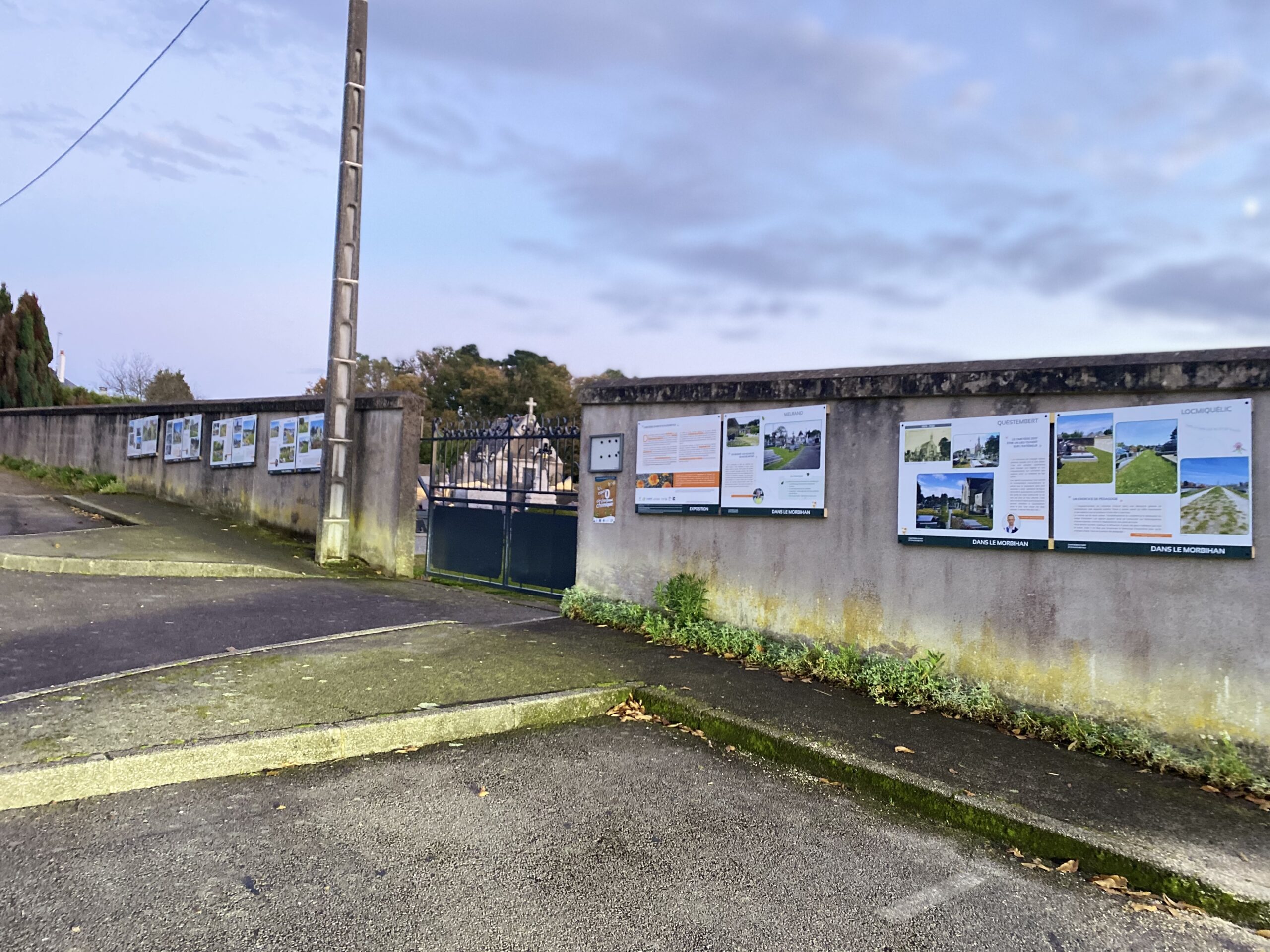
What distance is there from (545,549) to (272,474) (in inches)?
234

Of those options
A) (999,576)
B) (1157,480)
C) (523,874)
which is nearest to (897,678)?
(999,576)

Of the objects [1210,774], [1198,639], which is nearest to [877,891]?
[1210,774]

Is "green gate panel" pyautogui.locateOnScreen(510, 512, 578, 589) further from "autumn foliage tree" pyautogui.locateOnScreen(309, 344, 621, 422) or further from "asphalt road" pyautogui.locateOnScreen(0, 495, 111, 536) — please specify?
"autumn foliage tree" pyautogui.locateOnScreen(309, 344, 621, 422)

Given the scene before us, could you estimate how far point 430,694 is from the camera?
207 inches

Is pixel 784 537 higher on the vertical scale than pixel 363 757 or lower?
higher

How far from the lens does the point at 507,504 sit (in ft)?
33.8

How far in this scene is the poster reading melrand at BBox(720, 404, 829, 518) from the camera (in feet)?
22.0

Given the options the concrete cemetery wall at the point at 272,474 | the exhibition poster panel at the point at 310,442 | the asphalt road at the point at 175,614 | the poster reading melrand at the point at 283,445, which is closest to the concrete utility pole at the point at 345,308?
the concrete cemetery wall at the point at 272,474

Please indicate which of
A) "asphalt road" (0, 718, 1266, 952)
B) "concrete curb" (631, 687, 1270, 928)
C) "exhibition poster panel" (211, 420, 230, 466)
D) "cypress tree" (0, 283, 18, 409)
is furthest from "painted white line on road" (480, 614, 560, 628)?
"cypress tree" (0, 283, 18, 409)

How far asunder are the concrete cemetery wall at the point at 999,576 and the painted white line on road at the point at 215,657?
7.55 feet

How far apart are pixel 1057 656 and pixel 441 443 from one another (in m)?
8.23

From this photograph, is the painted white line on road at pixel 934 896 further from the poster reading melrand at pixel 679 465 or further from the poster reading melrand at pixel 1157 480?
the poster reading melrand at pixel 679 465

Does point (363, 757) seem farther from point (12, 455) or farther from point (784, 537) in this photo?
point (12, 455)

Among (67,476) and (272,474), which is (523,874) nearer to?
(272,474)
